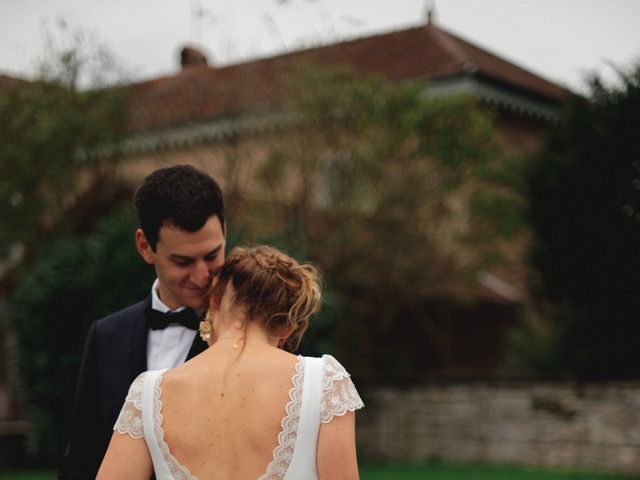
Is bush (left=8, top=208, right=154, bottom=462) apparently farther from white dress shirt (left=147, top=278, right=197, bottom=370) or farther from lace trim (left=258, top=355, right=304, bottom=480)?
lace trim (left=258, top=355, right=304, bottom=480)

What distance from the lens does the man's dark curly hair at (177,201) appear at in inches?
138

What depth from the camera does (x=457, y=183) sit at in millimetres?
15852

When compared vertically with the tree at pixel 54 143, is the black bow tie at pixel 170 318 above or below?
below

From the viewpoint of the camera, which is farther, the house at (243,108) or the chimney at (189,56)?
the chimney at (189,56)

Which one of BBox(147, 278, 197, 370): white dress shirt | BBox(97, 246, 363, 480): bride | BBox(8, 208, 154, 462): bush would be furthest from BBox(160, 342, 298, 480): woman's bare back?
BBox(8, 208, 154, 462): bush

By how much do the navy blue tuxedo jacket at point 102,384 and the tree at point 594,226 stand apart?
9.62 m

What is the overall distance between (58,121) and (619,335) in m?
9.29

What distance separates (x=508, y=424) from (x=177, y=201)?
1135 centimetres

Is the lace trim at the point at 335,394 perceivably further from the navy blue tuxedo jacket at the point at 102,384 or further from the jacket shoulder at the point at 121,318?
the jacket shoulder at the point at 121,318

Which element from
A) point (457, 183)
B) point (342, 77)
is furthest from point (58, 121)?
point (457, 183)

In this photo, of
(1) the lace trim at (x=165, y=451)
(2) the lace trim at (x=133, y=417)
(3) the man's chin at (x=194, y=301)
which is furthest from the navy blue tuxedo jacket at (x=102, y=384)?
(1) the lace trim at (x=165, y=451)

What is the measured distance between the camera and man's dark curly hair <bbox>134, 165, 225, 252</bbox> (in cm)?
350

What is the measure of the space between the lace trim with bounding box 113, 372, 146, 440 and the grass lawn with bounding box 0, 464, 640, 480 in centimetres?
995

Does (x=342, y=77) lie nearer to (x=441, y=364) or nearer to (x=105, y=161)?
(x=105, y=161)
